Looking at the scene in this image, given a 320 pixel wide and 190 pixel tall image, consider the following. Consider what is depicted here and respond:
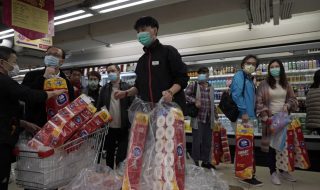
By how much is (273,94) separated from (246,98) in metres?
0.43

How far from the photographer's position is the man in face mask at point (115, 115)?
3467 millimetres

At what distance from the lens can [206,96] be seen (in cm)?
427

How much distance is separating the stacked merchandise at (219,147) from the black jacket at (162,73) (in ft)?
8.52

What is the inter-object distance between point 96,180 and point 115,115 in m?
1.53

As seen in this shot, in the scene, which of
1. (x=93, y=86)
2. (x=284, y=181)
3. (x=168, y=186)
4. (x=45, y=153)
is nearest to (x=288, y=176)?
(x=284, y=181)

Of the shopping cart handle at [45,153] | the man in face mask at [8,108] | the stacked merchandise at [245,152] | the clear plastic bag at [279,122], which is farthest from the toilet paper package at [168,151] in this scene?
the clear plastic bag at [279,122]

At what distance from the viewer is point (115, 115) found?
11.4 ft

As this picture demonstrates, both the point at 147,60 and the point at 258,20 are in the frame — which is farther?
the point at 258,20

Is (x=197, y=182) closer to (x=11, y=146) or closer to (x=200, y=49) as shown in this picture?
(x=11, y=146)

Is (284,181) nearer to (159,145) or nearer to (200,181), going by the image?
(200,181)

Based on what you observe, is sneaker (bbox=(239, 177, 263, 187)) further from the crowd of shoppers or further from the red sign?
the red sign

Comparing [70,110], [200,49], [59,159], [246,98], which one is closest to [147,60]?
[70,110]

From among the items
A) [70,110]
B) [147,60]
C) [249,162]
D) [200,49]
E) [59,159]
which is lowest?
[249,162]

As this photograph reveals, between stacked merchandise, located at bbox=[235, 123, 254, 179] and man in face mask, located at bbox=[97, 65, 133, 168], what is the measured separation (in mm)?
1444
